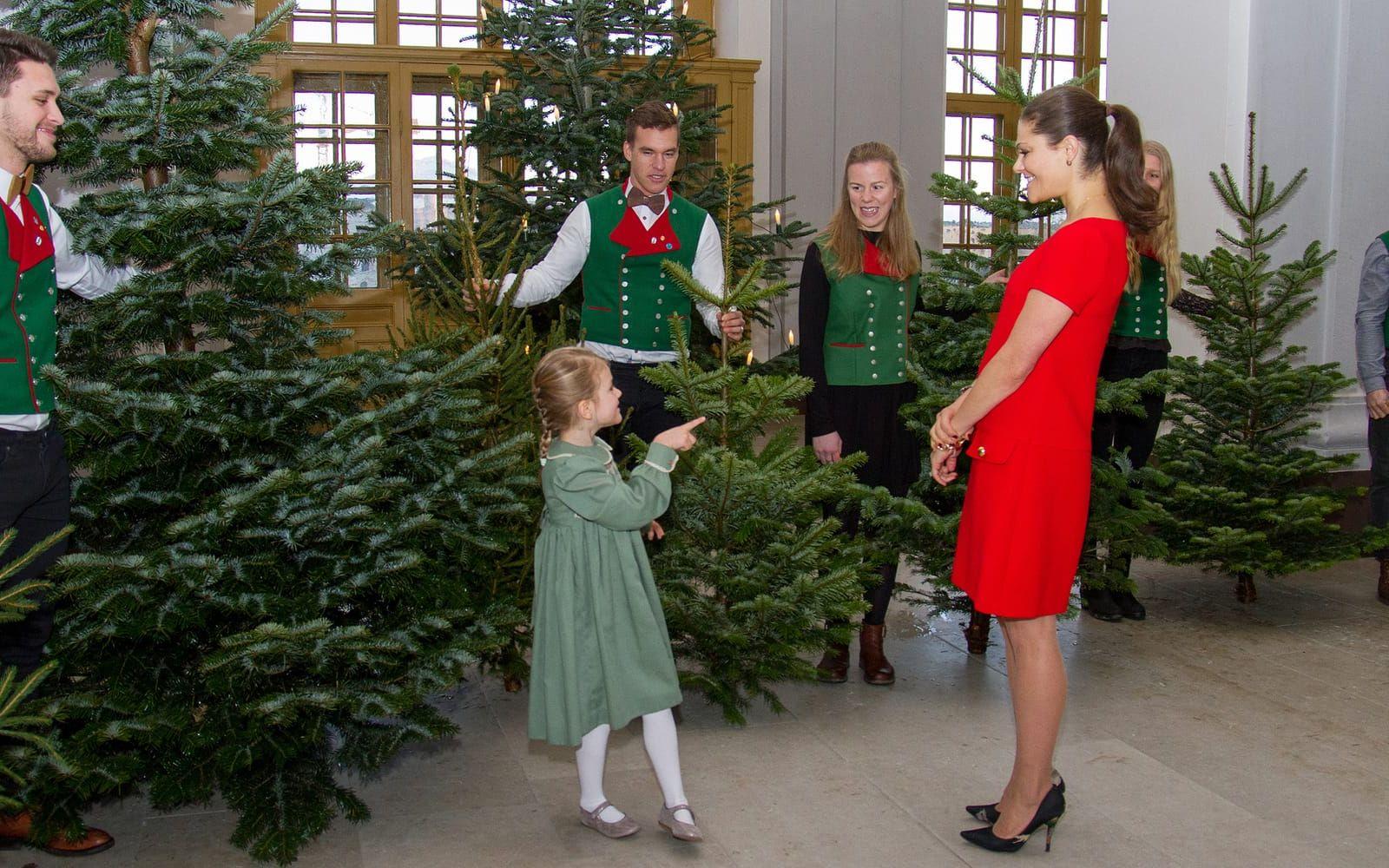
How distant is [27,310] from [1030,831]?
2.84 meters

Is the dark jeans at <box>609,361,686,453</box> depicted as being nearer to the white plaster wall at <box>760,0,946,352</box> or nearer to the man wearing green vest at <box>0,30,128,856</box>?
the man wearing green vest at <box>0,30,128,856</box>

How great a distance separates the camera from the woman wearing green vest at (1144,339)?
5008mm

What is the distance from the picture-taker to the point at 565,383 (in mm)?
3168

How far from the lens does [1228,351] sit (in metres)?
5.69

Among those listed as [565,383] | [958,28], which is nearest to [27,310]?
[565,383]

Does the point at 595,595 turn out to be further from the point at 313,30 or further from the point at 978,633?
the point at 313,30

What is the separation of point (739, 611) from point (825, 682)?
820 mm

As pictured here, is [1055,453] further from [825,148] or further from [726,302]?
[825,148]

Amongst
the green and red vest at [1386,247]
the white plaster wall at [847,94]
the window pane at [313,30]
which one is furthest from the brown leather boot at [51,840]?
the window pane at [313,30]

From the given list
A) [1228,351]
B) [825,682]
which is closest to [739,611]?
[825,682]

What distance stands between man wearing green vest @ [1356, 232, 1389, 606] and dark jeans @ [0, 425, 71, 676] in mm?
5349

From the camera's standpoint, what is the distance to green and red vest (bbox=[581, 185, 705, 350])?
177 inches

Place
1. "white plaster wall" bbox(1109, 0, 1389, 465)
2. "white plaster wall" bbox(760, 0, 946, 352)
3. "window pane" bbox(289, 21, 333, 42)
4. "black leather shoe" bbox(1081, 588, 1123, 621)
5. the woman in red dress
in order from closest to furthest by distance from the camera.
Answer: the woman in red dress, "black leather shoe" bbox(1081, 588, 1123, 621), "white plaster wall" bbox(1109, 0, 1389, 465), "white plaster wall" bbox(760, 0, 946, 352), "window pane" bbox(289, 21, 333, 42)

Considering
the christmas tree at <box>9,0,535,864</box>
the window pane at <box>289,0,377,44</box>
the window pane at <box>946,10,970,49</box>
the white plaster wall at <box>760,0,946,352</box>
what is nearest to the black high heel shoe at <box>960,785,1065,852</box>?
the christmas tree at <box>9,0,535,864</box>
